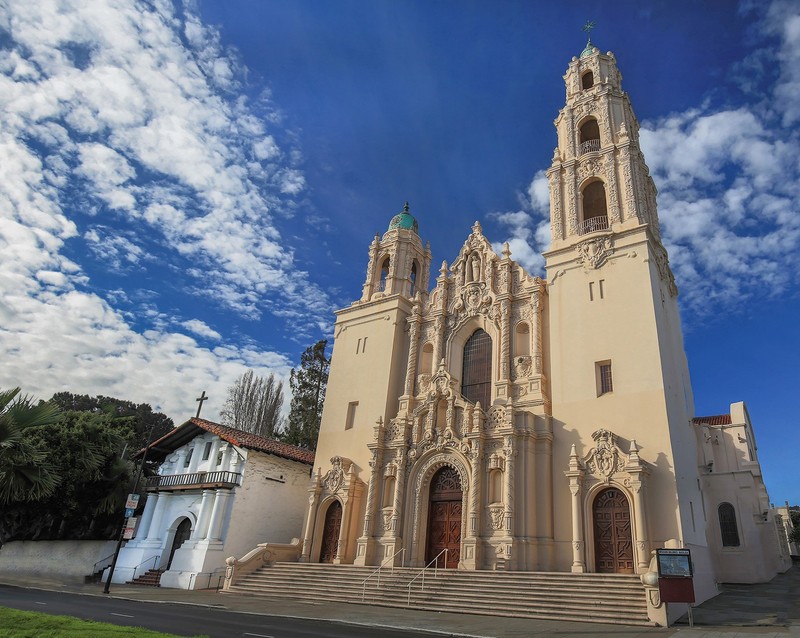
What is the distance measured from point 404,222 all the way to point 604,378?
1719 centimetres

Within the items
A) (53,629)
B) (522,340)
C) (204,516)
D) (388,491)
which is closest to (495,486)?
(388,491)

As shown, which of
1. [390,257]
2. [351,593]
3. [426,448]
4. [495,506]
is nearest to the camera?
[351,593]

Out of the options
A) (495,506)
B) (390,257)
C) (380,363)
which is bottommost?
(495,506)

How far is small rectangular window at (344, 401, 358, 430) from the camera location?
95.6 feet

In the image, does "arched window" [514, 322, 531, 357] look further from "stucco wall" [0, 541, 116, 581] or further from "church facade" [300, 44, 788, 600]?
"stucco wall" [0, 541, 116, 581]

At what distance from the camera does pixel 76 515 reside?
1171 inches

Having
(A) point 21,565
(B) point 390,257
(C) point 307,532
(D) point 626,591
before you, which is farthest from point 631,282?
(A) point 21,565

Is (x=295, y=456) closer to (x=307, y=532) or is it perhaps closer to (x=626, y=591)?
(x=307, y=532)

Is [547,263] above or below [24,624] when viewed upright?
above

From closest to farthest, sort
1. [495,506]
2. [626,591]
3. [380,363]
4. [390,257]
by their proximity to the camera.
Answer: [626,591] → [495,506] → [380,363] → [390,257]

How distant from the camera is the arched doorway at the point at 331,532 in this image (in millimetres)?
26203

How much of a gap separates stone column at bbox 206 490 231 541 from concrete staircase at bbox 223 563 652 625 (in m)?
4.03

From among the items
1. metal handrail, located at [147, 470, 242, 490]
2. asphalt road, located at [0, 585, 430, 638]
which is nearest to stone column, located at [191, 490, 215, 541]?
metal handrail, located at [147, 470, 242, 490]

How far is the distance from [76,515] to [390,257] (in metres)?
22.6
